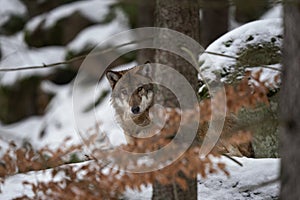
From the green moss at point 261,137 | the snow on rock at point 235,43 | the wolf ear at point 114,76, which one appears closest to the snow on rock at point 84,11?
the snow on rock at point 235,43

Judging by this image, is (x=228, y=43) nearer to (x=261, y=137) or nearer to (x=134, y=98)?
(x=261, y=137)

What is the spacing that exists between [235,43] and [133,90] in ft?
7.27

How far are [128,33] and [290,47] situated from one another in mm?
12705

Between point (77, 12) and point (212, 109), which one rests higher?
point (212, 109)

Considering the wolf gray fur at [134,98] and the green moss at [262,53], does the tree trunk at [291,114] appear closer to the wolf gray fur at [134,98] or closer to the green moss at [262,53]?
the wolf gray fur at [134,98]

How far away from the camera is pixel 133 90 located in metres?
6.63

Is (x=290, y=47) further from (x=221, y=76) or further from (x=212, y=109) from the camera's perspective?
(x=221, y=76)

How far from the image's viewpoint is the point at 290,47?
3.85 m

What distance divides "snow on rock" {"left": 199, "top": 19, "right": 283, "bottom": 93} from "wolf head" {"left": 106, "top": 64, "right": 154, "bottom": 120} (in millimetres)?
1498

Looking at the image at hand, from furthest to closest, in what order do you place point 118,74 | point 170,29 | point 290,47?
point 118,74 < point 170,29 < point 290,47

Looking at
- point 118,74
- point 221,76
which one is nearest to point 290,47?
point 118,74

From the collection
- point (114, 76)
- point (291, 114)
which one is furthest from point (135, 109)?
point (291, 114)

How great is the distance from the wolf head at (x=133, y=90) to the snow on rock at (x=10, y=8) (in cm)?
1373

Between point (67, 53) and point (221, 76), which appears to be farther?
point (67, 53)
